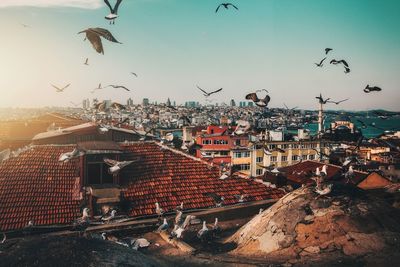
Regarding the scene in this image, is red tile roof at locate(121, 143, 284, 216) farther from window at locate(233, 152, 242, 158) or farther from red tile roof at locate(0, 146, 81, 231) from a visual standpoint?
window at locate(233, 152, 242, 158)

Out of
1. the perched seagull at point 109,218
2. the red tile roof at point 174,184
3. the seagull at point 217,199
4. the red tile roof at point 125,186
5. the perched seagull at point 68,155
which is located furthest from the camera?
the red tile roof at point 174,184

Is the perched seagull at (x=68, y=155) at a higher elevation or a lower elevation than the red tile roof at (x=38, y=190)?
higher

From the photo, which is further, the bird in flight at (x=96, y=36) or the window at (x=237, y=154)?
the window at (x=237, y=154)

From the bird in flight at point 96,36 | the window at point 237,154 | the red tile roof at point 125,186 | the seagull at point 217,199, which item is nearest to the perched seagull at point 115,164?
the red tile roof at point 125,186

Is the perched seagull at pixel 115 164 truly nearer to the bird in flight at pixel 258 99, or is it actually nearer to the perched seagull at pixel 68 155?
the perched seagull at pixel 68 155

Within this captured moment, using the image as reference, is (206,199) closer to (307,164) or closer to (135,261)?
(135,261)

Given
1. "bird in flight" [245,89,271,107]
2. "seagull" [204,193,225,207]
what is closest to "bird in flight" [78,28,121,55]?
"bird in flight" [245,89,271,107]

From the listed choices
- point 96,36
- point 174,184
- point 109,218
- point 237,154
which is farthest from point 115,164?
point 237,154

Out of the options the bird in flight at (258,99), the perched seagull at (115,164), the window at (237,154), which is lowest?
the window at (237,154)

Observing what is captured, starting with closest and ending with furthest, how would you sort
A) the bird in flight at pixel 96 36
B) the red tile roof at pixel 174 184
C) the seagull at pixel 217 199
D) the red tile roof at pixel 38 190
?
1. the bird in flight at pixel 96 36
2. the red tile roof at pixel 38 190
3. the seagull at pixel 217 199
4. the red tile roof at pixel 174 184
